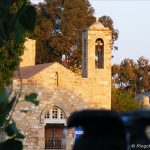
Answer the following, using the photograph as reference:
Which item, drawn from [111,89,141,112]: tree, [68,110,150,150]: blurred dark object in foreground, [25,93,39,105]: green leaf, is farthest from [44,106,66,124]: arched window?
[68,110,150,150]: blurred dark object in foreground

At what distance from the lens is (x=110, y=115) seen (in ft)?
5.79

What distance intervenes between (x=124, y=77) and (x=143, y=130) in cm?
7191

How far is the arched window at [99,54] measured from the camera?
1535 inches

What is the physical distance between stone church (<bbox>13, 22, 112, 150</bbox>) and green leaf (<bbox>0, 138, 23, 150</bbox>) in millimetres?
30530

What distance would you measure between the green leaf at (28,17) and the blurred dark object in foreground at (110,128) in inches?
45.0

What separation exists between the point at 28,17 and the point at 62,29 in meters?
54.3

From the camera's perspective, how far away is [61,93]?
36.2 metres

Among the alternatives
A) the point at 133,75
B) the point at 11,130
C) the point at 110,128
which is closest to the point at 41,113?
the point at 11,130

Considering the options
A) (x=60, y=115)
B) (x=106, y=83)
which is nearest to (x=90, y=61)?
(x=106, y=83)

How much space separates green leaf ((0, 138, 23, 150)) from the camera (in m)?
2.81

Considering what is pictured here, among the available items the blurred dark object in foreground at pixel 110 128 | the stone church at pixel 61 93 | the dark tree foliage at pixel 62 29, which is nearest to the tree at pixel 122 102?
the dark tree foliage at pixel 62 29

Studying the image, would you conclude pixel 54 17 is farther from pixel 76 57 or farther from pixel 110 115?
pixel 110 115

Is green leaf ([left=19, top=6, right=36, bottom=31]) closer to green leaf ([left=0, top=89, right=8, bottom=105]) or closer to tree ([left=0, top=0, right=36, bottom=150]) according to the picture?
tree ([left=0, top=0, right=36, bottom=150])

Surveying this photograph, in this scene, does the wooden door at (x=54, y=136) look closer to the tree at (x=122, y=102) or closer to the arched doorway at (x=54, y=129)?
the arched doorway at (x=54, y=129)
